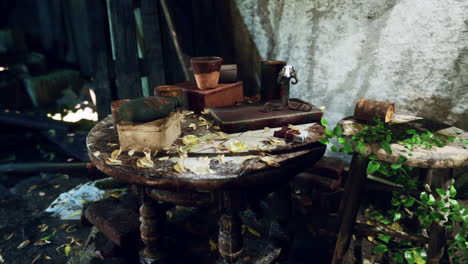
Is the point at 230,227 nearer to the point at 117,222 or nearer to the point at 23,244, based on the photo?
the point at 117,222

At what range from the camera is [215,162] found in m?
1.59

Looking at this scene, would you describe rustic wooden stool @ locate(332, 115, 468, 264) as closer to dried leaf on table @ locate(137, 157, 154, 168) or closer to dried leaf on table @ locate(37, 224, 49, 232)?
dried leaf on table @ locate(137, 157, 154, 168)

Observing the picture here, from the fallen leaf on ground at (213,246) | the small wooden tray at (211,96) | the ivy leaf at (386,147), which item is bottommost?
the fallen leaf on ground at (213,246)

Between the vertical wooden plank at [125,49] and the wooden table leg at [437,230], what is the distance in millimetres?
2875

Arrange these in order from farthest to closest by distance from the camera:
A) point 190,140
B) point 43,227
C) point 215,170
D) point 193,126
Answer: point 43,227, point 193,126, point 190,140, point 215,170

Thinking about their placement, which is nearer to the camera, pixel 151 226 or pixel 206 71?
pixel 151 226

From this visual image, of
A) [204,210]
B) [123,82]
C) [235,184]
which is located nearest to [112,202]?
[204,210]

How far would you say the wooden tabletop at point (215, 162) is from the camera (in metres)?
1.46

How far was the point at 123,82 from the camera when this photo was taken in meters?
3.44

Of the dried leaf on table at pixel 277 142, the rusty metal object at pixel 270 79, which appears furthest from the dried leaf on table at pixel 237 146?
the rusty metal object at pixel 270 79

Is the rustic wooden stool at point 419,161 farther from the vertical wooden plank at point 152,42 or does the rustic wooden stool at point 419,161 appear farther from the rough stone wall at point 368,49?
the vertical wooden plank at point 152,42

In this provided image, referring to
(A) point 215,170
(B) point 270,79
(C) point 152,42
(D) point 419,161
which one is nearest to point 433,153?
(D) point 419,161

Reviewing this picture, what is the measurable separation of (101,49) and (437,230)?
11.3 ft

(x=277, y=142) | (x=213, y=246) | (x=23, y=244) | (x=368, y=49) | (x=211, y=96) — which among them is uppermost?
(x=368, y=49)
